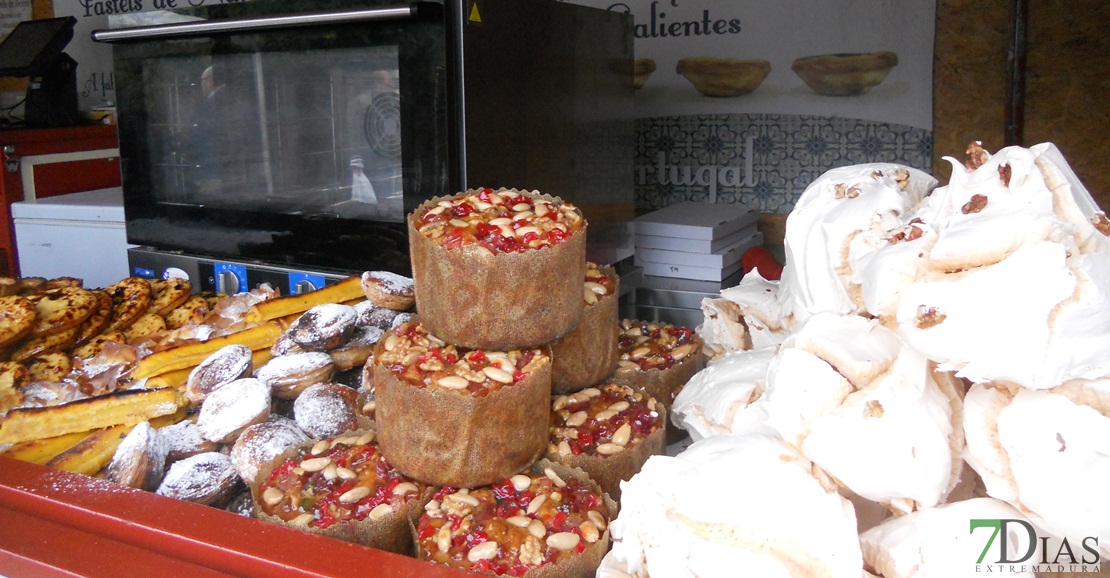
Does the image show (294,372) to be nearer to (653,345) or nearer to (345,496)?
(345,496)

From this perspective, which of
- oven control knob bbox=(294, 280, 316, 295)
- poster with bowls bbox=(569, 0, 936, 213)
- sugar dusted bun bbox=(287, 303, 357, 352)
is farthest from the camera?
poster with bowls bbox=(569, 0, 936, 213)

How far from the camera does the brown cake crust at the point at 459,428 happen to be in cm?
113

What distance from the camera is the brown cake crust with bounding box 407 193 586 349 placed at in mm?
1180

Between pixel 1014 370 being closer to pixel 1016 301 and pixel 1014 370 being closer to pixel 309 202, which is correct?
pixel 1016 301

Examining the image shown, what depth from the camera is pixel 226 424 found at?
1.40m

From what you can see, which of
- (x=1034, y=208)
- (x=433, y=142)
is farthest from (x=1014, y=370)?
(x=433, y=142)

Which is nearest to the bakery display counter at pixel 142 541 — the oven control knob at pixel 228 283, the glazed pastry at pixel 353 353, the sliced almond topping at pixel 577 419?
the sliced almond topping at pixel 577 419

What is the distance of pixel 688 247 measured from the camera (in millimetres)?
2697

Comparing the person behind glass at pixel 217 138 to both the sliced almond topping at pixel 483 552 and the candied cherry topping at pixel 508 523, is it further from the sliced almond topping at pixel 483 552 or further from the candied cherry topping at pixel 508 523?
the sliced almond topping at pixel 483 552

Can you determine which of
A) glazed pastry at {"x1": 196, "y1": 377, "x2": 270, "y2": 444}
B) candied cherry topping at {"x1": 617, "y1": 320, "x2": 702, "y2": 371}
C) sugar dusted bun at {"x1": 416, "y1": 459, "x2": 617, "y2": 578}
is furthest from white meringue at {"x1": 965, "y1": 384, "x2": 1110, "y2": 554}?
glazed pastry at {"x1": 196, "y1": 377, "x2": 270, "y2": 444}

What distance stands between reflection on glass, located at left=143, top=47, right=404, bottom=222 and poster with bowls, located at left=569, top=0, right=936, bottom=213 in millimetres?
1694

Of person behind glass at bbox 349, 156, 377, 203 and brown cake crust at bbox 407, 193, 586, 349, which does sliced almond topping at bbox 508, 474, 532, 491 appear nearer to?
brown cake crust at bbox 407, 193, 586, 349

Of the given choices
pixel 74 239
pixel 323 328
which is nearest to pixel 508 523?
pixel 323 328

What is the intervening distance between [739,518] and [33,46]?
14.4 ft
